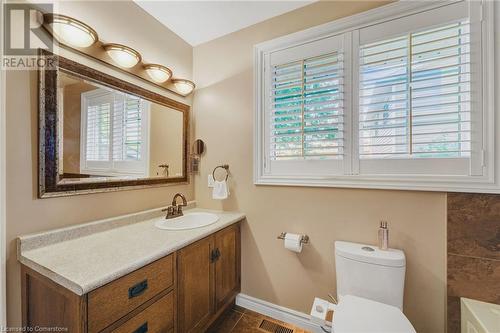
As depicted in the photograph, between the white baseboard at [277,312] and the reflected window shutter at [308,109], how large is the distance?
4.02 ft

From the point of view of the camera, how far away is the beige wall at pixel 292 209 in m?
1.25

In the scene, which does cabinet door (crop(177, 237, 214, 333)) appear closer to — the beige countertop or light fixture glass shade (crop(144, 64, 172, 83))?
the beige countertop

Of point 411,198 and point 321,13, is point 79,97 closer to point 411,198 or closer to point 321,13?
point 321,13

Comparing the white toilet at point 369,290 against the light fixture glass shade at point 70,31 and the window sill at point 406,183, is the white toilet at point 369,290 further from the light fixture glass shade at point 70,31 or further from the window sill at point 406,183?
the light fixture glass shade at point 70,31

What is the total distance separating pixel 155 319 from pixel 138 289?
0.22 metres

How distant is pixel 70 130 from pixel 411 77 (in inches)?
82.6

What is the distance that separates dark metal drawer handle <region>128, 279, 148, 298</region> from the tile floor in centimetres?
83

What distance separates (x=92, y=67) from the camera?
1295 mm

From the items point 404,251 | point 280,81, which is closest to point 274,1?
point 280,81

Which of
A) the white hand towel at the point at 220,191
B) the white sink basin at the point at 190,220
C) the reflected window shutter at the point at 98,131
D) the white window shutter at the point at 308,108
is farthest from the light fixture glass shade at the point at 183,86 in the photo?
the white sink basin at the point at 190,220

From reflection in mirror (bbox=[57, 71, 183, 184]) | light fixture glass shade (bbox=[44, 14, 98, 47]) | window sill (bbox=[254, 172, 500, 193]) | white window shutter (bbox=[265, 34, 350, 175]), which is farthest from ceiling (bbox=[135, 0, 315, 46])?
window sill (bbox=[254, 172, 500, 193])

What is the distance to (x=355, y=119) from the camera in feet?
4.61

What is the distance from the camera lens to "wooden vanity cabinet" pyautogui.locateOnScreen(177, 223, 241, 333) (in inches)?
46.9

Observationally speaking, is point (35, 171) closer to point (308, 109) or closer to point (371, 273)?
point (308, 109)
